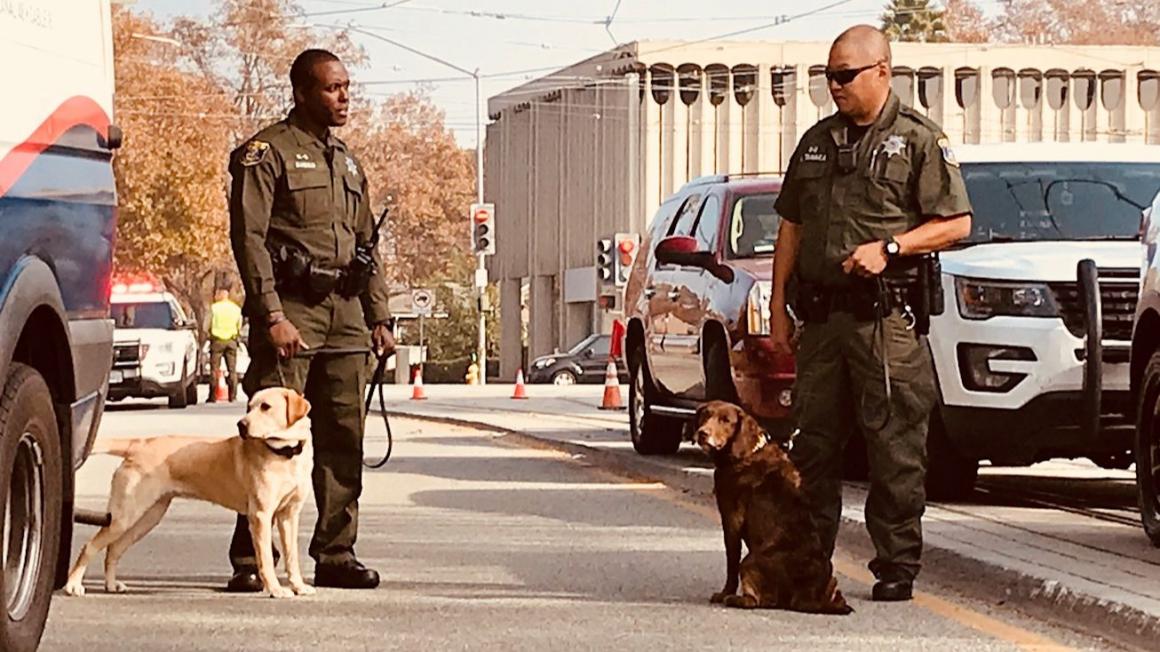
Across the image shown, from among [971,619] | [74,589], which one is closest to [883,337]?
[971,619]

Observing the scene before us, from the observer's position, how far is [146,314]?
35.5m

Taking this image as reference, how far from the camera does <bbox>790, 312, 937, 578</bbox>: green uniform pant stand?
9320mm

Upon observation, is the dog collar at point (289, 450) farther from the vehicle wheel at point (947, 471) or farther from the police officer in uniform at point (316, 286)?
the vehicle wheel at point (947, 471)

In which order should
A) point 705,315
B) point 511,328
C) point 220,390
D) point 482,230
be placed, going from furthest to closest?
point 511,328
point 482,230
point 220,390
point 705,315

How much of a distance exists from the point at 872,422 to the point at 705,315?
274 inches

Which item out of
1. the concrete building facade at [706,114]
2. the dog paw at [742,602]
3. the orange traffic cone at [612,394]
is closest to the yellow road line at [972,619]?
the dog paw at [742,602]

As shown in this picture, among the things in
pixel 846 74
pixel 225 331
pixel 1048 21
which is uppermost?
pixel 1048 21

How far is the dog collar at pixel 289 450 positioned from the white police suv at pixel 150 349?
2305cm

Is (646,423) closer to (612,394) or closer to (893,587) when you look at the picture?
(893,587)

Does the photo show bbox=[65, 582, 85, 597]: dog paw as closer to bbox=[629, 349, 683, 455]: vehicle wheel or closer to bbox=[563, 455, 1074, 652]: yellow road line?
bbox=[563, 455, 1074, 652]: yellow road line

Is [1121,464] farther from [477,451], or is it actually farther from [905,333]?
[477,451]

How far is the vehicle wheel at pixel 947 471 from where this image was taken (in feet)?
43.4

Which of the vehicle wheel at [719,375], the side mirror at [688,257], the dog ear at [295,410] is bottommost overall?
the vehicle wheel at [719,375]

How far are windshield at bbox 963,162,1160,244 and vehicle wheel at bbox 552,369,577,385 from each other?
1655 inches
